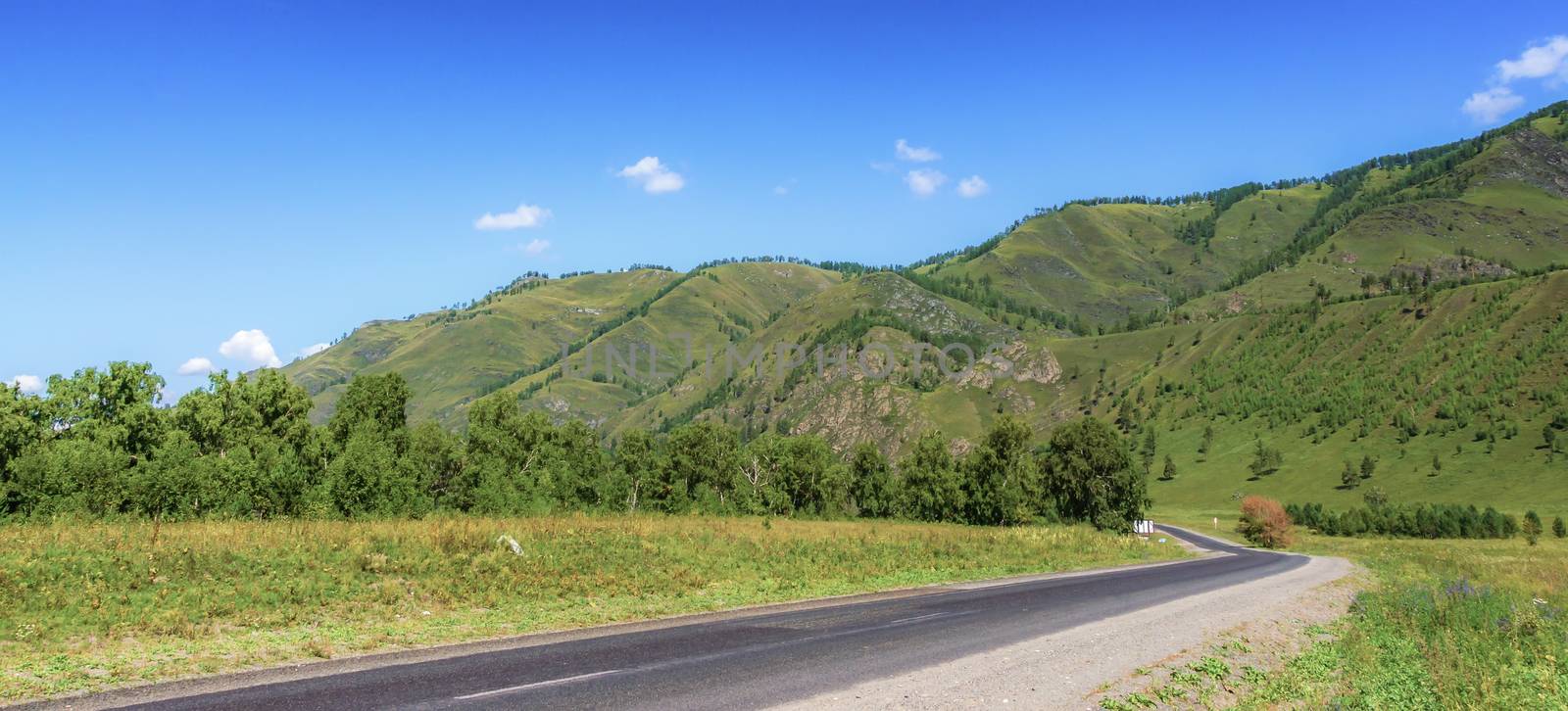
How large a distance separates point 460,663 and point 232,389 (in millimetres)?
66237

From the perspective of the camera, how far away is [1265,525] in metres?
107

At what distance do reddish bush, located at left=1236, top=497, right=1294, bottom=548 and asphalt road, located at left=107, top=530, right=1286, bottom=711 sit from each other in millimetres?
95940

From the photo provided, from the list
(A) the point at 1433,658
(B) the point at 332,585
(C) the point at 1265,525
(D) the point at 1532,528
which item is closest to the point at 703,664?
(B) the point at 332,585

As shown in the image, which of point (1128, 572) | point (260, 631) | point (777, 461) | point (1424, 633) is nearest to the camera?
point (260, 631)

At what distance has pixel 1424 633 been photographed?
22.8m

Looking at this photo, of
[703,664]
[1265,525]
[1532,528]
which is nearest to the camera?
[703,664]

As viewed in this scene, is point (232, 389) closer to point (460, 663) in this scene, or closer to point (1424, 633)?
point (460, 663)

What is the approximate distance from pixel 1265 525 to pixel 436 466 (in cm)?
10164

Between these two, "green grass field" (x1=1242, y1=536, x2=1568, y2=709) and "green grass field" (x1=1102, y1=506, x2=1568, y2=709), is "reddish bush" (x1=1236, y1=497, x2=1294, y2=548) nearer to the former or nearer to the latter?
"green grass field" (x1=1242, y1=536, x2=1568, y2=709)

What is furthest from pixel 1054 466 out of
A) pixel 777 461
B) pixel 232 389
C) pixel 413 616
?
pixel 413 616

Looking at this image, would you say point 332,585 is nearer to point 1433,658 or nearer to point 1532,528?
point 1433,658

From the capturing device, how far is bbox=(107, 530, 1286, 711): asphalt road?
1262cm

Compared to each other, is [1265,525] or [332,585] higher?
[332,585]

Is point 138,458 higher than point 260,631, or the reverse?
point 138,458
